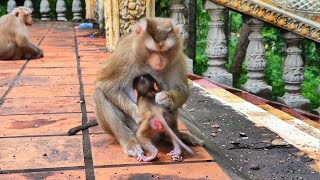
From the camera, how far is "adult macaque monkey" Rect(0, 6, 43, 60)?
5.86 metres

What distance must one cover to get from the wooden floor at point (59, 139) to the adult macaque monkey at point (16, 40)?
19.8 inches

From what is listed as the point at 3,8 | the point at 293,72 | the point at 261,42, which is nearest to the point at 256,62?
the point at 261,42

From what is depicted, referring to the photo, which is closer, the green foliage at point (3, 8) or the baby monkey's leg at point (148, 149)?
the baby monkey's leg at point (148, 149)

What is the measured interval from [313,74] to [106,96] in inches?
237

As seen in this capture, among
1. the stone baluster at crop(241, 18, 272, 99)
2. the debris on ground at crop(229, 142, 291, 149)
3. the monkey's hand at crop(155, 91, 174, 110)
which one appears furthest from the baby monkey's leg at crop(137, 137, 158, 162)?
the stone baluster at crop(241, 18, 272, 99)

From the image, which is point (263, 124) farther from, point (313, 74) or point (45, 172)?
point (313, 74)

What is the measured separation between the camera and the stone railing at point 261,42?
470 centimetres

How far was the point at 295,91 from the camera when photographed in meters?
4.89

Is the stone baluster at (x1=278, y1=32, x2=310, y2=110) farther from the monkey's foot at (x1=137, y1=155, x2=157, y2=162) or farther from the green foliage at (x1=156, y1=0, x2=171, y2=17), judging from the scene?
the monkey's foot at (x1=137, y1=155, x2=157, y2=162)

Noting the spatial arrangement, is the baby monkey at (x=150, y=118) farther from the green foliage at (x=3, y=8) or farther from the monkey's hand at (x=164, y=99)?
the green foliage at (x=3, y=8)

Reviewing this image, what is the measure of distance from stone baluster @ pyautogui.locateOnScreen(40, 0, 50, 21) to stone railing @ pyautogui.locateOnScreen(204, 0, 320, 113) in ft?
17.8

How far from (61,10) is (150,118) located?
7.36 meters

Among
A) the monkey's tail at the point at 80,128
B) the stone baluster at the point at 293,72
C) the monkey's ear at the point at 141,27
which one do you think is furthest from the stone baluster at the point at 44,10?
the monkey's ear at the point at 141,27

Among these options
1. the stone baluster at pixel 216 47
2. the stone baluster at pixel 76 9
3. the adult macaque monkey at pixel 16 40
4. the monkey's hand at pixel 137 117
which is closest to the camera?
the monkey's hand at pixel 137 117
